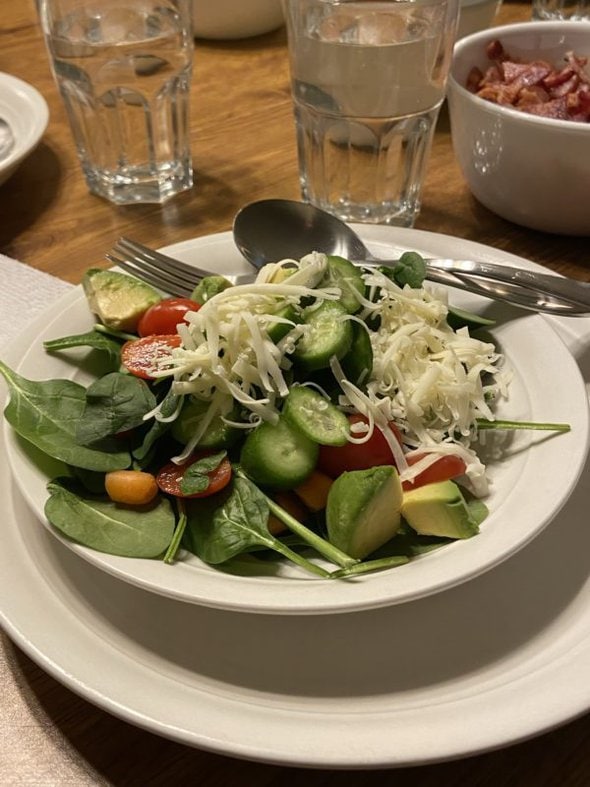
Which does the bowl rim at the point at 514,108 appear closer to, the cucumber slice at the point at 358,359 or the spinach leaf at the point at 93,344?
the cucumber slice at the point at 358,359

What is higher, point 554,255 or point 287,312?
point 287,312

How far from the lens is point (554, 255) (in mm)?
1099

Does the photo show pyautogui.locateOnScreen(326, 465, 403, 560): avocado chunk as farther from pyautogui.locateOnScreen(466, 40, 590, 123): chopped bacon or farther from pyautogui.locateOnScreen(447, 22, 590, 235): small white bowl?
pyautogui.locateOnScreen(466, 40, 590, 123): chopped bacon

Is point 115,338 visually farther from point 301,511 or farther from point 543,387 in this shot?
point 543,387

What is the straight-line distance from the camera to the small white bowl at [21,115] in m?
1.22

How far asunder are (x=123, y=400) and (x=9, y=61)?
4.54 feet

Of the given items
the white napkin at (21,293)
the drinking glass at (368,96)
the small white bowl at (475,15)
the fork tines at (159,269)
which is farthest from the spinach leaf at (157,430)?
the small white bowl at (475,15)

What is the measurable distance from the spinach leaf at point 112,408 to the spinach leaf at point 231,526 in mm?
87

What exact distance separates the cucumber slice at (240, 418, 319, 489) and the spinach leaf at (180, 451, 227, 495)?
2 cm

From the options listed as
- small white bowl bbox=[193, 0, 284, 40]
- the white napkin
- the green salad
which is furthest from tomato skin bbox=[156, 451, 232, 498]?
small white bowl bbox=[193, 0, 284, 40]

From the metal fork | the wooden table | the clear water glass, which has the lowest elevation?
the wooden table

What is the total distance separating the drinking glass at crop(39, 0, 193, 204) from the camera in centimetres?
117

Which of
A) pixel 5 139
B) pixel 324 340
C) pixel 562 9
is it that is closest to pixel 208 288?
pixel 324 340

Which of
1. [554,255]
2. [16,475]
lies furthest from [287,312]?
[554,255]
